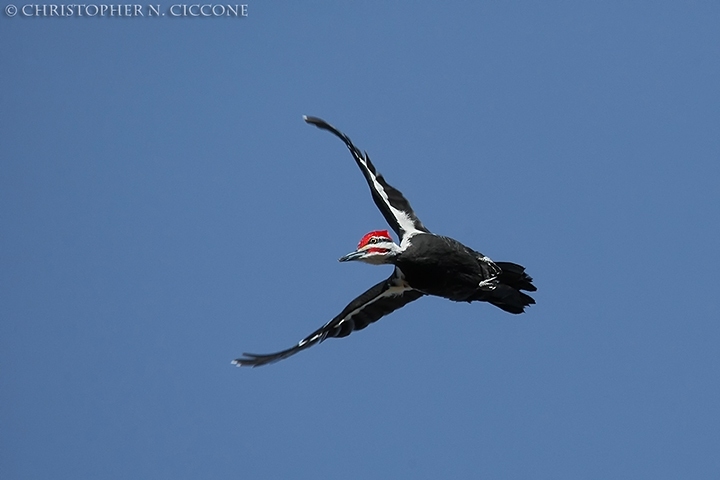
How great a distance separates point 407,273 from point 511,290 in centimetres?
160

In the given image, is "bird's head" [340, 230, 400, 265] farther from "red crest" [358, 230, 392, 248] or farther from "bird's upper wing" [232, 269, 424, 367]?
"bird's upper wing" [232, 269, 424, 367]

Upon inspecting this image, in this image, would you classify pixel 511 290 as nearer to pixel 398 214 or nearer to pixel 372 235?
pixel 398 214

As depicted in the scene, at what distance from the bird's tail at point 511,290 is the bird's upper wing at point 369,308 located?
3.31 ft

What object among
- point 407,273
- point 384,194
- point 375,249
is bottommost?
point 407,273

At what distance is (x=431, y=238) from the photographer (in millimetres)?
14086

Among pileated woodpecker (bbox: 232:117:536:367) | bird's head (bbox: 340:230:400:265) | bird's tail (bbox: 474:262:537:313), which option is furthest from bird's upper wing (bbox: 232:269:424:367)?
bird's tail (bbox: 474:262:537:313)

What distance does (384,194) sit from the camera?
15.6 meters

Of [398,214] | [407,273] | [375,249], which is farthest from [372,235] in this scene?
[398,214]

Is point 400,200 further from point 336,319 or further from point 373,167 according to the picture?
point 336,319

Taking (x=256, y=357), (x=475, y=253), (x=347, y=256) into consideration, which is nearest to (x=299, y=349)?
(x=256, y=357)

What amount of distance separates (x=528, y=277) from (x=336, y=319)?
271 centimetres

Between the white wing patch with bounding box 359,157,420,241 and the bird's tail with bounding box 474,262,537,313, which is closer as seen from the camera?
the bird's tail with bounding box 474,262,537,313

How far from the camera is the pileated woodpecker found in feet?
45.5

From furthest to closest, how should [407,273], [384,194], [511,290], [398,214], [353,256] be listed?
[384,194] → [398,214] → [511,290] → [407,273] → [353,256]
